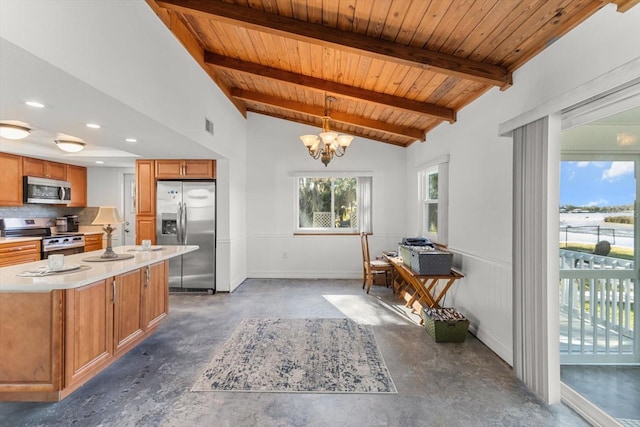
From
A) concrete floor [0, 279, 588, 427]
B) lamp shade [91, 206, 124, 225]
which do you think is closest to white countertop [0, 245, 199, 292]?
lamp shade [91, 206, 124, 225]

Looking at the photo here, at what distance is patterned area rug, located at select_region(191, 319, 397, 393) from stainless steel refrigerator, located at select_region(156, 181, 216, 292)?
1.73 metres

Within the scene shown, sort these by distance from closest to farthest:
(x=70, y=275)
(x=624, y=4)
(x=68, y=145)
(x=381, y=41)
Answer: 1. (x=624, y=4)
2. (x=70, y=275)
3. (x=381, y=41)
4. (x=68, y=145)

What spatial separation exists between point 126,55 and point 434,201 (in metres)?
4.20

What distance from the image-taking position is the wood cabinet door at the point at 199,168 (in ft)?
16.5

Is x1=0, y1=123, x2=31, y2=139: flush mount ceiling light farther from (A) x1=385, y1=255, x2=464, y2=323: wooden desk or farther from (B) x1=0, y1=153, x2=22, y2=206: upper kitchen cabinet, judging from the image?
(A) x1=385, y1=255, x2=464, y2=323: wooden desk

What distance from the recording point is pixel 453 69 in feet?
8.93

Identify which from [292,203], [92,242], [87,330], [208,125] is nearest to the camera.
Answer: [87,330]

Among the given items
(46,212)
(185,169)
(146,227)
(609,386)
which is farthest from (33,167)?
(609,386)

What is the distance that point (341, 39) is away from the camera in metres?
2.70

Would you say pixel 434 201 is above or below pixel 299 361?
above

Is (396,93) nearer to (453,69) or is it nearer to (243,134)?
(453,69)

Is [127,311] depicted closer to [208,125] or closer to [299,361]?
[299,361]

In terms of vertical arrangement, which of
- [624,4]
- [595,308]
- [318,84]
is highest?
[318,84]

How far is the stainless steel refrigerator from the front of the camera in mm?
5062
